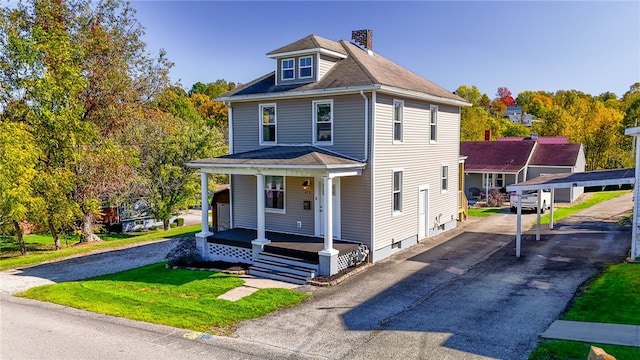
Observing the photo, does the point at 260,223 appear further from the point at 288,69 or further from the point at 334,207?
the point at 288,69

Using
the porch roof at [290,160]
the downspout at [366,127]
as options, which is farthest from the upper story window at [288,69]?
the downspout at [366,127]

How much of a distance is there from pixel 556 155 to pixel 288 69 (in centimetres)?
2562

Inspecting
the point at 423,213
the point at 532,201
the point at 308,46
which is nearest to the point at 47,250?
the point at 308,46

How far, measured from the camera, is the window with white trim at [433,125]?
1980 centimetres

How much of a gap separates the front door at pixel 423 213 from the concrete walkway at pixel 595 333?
949cm

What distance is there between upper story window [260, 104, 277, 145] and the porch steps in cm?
520

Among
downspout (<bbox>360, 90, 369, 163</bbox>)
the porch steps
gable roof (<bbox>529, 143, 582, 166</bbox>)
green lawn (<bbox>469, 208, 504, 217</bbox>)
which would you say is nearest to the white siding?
downspout (<bbox>360, 90, 369, 163</bbox>)

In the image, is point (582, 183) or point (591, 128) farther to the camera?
point (591, 128)

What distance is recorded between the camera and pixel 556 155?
3381 cm

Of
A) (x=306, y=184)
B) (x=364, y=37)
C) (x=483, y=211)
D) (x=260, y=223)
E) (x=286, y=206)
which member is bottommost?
(x=483, y=211)

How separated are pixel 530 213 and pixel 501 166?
304 inches

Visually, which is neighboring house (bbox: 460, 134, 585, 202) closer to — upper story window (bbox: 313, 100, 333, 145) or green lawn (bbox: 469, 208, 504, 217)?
green lawn (bbox: 469, 208, 504, 217)

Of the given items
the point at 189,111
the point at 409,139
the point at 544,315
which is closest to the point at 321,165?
the point at 409,139

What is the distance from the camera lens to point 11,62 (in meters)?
20.2
